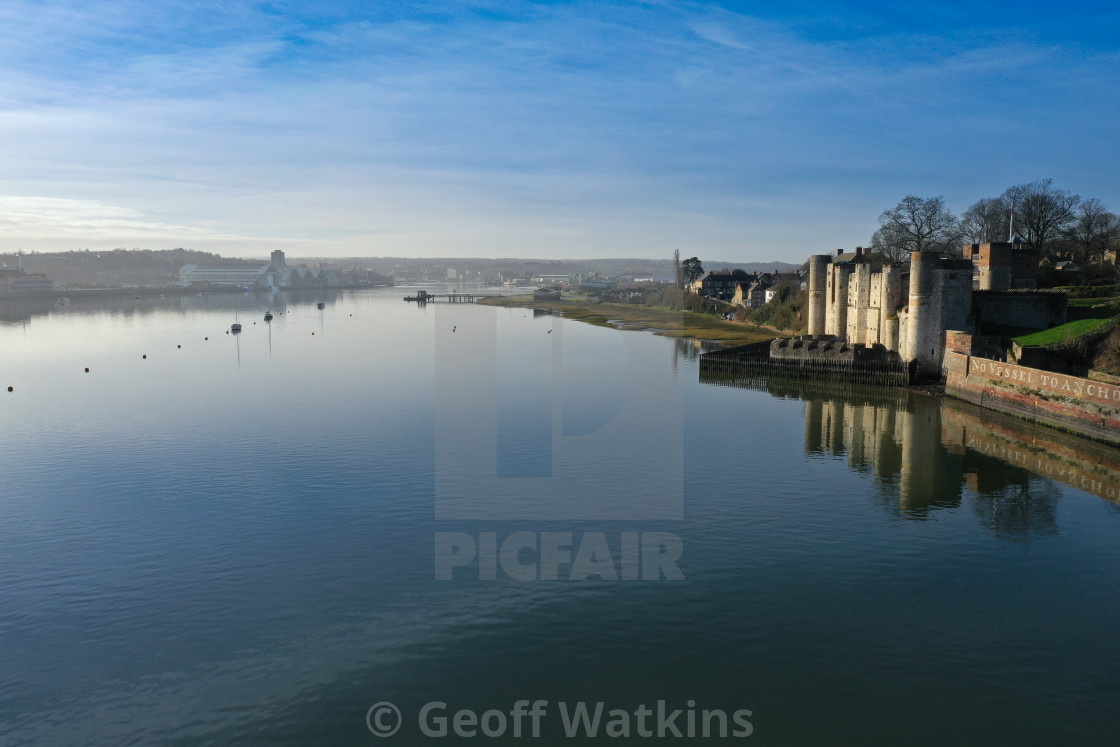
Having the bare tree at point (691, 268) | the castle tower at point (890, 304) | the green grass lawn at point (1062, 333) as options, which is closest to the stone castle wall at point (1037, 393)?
the green grass lawn at point (1062, 333)

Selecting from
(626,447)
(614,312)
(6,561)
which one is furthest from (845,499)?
(614,312)

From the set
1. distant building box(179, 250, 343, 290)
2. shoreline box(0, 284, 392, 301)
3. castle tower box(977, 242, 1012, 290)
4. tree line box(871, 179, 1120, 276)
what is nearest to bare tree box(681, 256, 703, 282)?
tree line box(871, 179, 1120, 276)

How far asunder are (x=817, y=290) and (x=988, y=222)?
17.7m

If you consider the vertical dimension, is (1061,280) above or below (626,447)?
above

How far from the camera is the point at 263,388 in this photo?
98.1ft

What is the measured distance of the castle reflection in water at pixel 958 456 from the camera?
1617cm

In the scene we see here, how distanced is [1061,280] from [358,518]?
35623mm

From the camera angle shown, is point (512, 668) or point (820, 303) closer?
point (512, 668)

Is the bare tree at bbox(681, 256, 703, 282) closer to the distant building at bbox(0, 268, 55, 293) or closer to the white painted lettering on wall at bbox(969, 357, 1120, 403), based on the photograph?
the white painted lettering on wall at bbox(969, 357, 1120, 403)

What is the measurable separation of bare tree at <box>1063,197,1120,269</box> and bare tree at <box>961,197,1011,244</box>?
3373mm

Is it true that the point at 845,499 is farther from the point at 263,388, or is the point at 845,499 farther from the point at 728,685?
the point at 263,388

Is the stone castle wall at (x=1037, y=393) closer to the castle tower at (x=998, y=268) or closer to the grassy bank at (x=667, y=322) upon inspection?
the castle tower at (x=998, y=268)

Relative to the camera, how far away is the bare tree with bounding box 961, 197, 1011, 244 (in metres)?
47.1

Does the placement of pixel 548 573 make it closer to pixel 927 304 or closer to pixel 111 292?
pixel 927 304
